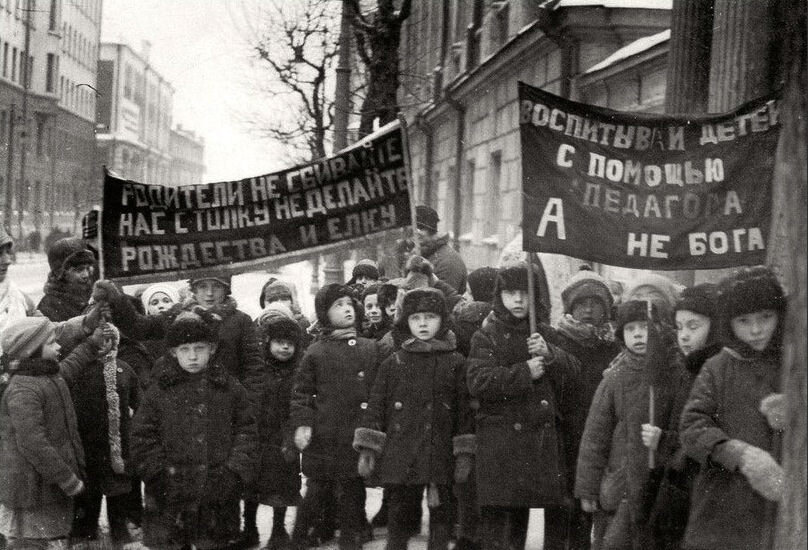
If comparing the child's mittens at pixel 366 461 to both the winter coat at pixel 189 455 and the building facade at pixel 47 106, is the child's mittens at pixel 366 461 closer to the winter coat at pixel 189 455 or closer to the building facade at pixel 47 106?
the winter coat at pixel 189 455

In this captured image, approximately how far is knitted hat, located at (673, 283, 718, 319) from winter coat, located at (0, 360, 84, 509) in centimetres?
299

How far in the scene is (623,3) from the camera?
1333cm

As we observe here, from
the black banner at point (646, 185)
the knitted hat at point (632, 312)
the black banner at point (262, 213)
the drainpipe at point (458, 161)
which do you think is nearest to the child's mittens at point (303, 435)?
the black banner at point (262, 213)

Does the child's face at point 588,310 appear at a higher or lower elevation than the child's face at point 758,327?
higher

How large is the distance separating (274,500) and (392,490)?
0.77m

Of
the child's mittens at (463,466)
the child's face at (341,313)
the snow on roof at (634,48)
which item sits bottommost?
the child's mittens at (463,466)

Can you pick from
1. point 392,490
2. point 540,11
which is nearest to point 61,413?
point 392,490

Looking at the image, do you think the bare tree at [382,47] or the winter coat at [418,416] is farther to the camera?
the bare tree at [382,47]

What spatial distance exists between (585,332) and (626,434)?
830 mm

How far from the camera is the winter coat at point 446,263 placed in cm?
832

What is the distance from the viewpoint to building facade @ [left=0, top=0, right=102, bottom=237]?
47.1 m

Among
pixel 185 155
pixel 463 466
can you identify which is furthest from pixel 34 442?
pixel 185 155

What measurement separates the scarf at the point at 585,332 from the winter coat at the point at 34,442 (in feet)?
8.25

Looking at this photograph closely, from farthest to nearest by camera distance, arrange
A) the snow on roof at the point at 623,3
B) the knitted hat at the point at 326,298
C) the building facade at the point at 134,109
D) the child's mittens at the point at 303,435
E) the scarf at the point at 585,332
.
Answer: the building facade at the point at 134,109
the snow on roof at the point at 623,3
the knitted hat at the point at 326,298
the child's mittens at the point at 303,435
the scarf at the point at 585,332
